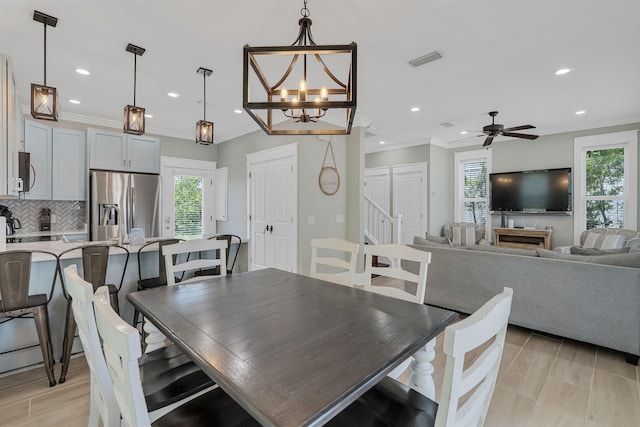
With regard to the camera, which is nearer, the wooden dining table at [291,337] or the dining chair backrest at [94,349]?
the wooden dining table at [291,337]

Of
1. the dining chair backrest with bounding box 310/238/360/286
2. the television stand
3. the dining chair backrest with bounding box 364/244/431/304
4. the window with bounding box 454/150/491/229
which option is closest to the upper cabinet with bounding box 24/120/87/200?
the dining chair backrest with bounding box 310/238/360/286

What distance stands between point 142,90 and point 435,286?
4.23 metres

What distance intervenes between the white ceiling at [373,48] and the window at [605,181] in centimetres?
83

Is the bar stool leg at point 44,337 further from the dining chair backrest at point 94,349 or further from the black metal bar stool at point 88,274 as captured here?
the dining chair backrest at point 94,349

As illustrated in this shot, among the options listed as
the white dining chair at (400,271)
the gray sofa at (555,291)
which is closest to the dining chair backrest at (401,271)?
the white dining chair at (400,271)

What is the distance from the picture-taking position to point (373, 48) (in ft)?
9.06

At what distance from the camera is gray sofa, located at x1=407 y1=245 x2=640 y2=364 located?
2492 mm

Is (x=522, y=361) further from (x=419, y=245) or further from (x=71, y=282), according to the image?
(x=71, y=282)

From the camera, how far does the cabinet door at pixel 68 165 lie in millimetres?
4285

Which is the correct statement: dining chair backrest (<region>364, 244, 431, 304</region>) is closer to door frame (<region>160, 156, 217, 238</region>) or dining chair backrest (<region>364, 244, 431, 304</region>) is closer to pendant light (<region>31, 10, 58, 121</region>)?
pendant light (<region>31, 10, 58, 121</region>)

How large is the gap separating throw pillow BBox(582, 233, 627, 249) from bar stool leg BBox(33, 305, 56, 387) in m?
6.38

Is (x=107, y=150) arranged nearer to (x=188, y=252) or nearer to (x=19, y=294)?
(x=19, y=294)

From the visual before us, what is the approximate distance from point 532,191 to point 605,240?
172 centimetres

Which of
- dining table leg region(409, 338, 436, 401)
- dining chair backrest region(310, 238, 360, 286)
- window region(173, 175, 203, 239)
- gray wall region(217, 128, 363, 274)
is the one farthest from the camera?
window region(173, 175, 203, 239)
